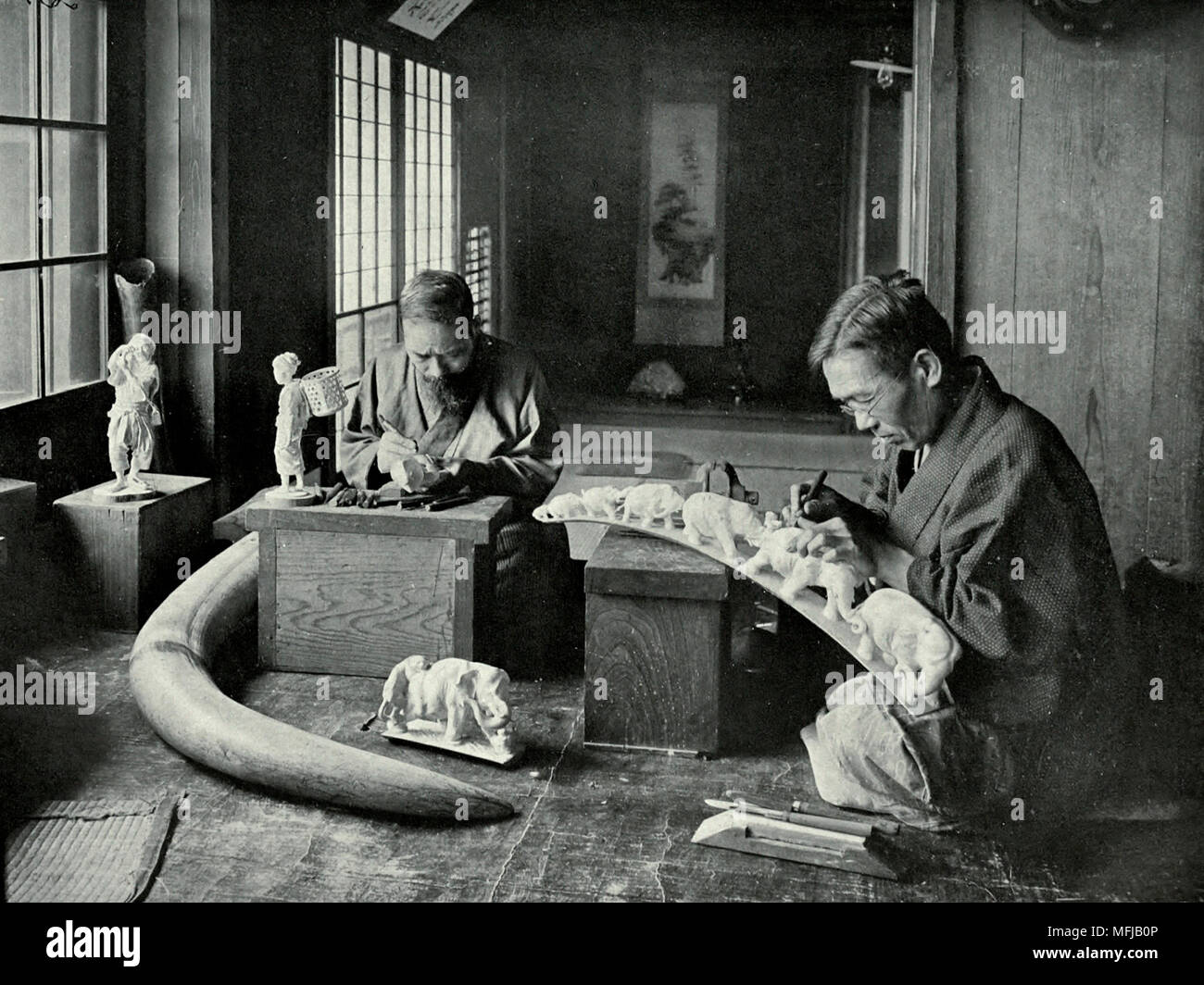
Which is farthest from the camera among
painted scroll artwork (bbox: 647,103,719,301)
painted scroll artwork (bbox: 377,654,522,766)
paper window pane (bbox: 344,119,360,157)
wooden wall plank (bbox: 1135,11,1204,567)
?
painted scroll artwork (bbox: 647,103,719,301)

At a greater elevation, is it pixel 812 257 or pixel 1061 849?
pixel 812 257

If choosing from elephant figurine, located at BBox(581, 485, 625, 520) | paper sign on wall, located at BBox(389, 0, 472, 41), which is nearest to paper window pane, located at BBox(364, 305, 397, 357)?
paper sign on wall, located at BBox(389, 0, 472, 41)

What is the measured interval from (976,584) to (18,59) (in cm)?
407

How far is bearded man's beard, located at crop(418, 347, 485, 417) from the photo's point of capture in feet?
17.6

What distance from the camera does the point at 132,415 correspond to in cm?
522

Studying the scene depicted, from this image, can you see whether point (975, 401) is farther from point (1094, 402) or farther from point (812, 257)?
point (812, 257)

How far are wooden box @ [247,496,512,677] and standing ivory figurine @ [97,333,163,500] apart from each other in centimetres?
80

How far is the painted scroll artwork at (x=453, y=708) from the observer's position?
158 inches

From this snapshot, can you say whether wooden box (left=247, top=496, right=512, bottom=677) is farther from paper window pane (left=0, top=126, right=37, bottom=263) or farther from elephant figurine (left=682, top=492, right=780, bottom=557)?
paper window pane (left=0, top=126, right=37, bottom=263)

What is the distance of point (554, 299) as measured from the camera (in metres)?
9.90

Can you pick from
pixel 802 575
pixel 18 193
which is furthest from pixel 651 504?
pixel 18 193

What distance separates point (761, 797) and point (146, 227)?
3.82 m

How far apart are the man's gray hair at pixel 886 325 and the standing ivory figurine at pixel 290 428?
2.09 metres

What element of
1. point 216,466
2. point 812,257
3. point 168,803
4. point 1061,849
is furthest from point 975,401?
point 812,257
